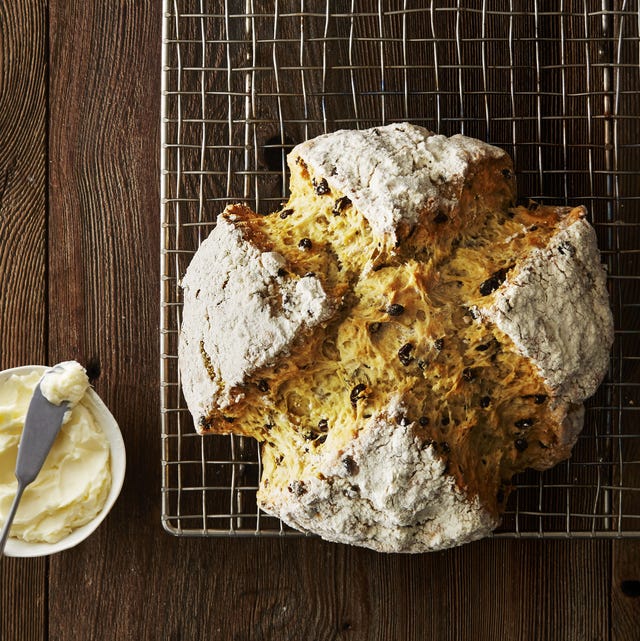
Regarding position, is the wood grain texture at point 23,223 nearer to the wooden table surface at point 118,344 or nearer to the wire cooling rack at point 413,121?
the wooden table surface at point 118,344

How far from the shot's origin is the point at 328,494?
141 centimetres

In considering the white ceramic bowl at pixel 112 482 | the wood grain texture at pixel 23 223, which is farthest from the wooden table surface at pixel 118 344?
the white ceramic bowl at pixel 112 482

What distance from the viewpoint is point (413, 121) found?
1.80 metres

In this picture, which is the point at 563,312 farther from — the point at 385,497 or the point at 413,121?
the point at 413,121

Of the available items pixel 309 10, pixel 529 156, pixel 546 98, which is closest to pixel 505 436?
pixel 529 156

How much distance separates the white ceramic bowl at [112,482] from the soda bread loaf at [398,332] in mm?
366

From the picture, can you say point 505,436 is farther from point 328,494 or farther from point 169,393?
point 169,393

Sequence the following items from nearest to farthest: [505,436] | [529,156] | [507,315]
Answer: [507,315], [505,436], [529,156]

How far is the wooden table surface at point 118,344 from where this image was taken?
190cm

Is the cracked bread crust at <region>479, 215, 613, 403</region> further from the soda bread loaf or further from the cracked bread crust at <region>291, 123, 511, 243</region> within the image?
the cracked bread crust at <region>291, 123, 511, 243</region>

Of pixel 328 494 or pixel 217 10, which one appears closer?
pixel 328 494

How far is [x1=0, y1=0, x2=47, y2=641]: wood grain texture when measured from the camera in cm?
192

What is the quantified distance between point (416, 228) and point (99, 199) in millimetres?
909

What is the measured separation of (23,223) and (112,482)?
0.68 m
